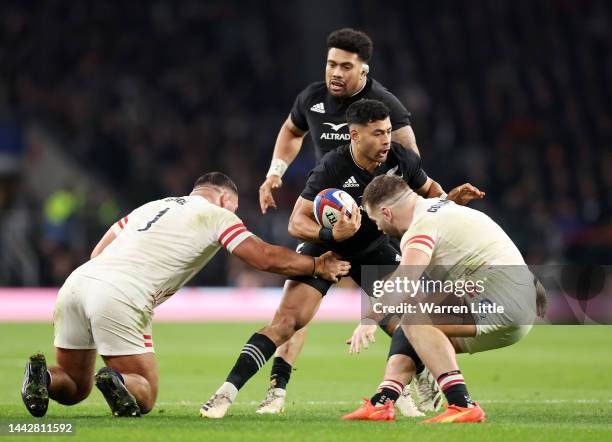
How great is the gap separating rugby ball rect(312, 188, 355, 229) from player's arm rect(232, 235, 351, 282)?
24 cm

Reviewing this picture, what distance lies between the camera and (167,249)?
7.70 meters

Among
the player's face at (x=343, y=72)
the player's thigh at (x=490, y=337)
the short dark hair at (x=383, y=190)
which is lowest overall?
the player's thigh at (x=490, y=337)

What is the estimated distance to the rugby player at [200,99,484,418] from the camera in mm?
7816

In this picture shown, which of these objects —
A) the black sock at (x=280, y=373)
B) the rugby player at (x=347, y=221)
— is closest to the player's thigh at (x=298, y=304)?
the rugby player at (x=347, y=221)

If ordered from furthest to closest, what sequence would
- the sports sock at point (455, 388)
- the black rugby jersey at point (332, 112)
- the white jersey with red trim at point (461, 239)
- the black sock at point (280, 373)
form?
the black rugby jersey at point (332, 112) → the black sock at point (280, 373) → the white jersey with red trim at point (461, 239) → the sports sock at point (455, 388)

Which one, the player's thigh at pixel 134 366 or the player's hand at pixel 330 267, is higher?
the player's hand at pixel 330 267

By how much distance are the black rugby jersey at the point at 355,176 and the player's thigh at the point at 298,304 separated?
43 cm

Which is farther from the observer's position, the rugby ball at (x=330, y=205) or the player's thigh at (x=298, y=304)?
the player's thigh at (x=298, y=304)

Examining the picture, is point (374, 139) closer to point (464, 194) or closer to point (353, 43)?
point (464, 194)

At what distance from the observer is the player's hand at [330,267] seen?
791 centimetres

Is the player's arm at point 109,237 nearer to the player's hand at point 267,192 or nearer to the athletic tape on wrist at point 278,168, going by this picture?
the player's hand at point 267,192

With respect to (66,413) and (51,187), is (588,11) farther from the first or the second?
(66,413)

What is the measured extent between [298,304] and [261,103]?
59.8ft

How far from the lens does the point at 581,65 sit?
2667 centimetres
